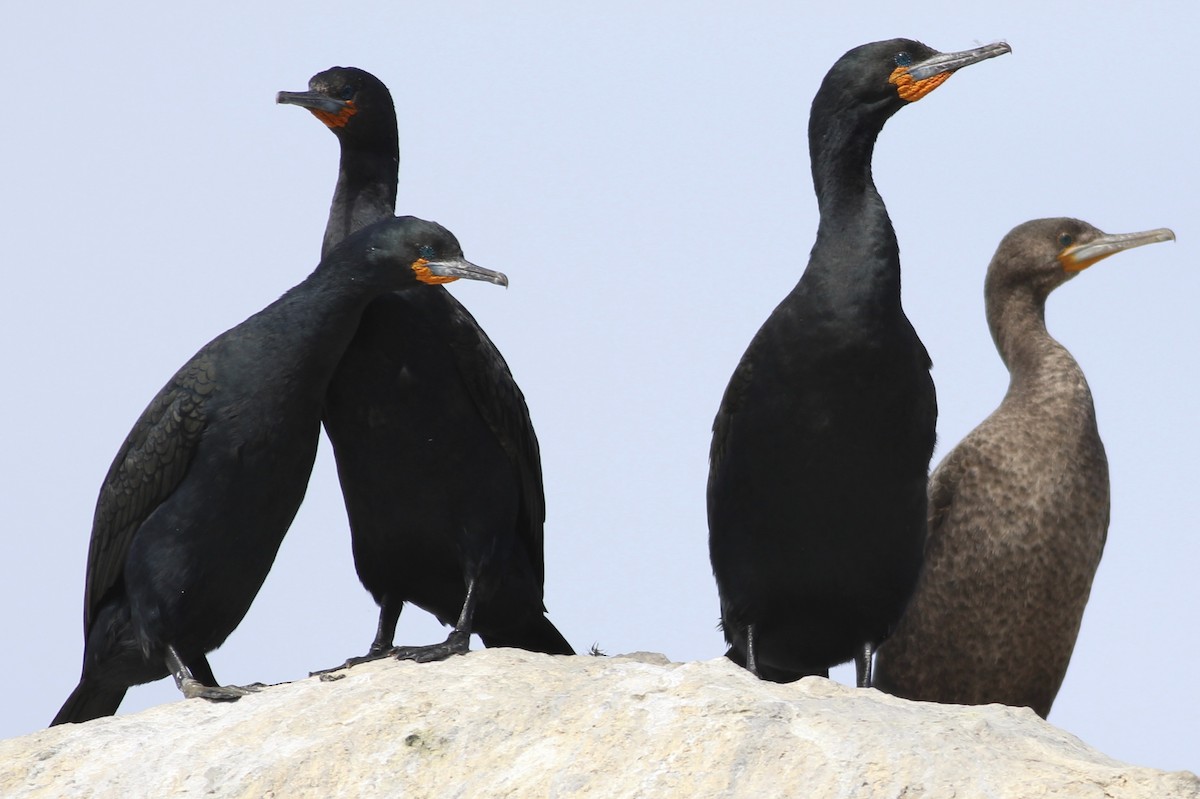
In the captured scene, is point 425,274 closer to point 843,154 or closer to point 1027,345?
point 843,154

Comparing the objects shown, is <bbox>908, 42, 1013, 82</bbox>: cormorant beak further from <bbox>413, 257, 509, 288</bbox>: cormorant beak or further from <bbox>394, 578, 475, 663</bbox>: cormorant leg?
<bbox>394, 578, 475, 663</bbox>: cormorant leg

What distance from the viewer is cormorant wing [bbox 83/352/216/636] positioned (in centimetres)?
657

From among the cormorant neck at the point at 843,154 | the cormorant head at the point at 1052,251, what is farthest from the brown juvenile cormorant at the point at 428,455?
the cormorant head at the point at 1052,251

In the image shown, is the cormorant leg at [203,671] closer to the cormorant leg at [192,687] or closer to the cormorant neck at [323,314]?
the cormorant leg at [192,687]

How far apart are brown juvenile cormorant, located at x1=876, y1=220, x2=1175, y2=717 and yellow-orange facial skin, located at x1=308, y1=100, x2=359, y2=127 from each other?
3195mm

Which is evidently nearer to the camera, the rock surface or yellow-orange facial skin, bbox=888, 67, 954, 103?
the rock surface

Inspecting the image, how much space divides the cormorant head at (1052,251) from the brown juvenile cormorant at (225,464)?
3436 millimetres

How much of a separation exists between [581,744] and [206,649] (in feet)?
7.00

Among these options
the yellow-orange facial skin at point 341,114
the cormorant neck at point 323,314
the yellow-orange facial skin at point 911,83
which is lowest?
the cormorant neck at point 323,314

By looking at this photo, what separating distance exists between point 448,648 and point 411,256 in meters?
1.49

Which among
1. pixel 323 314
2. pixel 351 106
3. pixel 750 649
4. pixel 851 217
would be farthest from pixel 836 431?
pixel 351 106

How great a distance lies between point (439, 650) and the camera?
6.30 metres

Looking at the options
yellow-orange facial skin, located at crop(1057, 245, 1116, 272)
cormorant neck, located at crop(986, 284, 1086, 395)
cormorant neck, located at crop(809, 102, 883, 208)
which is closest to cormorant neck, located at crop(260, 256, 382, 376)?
cormorant neck, located at crop(809, 102, 883, 208)

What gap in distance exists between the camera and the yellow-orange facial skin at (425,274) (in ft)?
22.1
